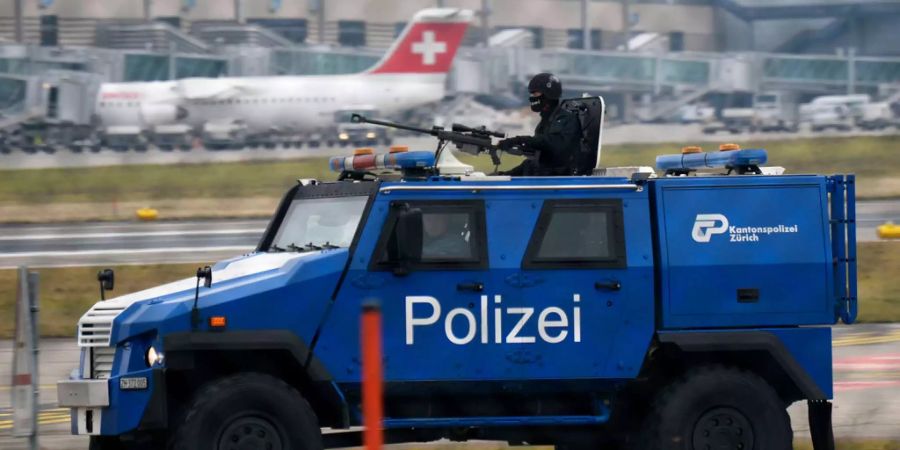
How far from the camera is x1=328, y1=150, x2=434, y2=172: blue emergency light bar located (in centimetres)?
917

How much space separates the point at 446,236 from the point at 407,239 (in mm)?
425

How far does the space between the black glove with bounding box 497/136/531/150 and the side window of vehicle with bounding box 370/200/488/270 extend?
0.94 metres

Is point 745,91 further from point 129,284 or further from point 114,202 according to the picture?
point 129,284

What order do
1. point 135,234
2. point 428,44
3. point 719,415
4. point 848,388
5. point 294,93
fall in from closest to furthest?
point 719,415, point 848,388, point 135,234, point 294,93, point 428,44

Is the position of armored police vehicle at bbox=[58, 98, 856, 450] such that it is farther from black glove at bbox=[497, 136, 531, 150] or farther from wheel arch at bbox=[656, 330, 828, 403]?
black glove at bbox=[497, 136, 531, 150]

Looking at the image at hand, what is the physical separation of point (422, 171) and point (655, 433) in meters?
2.25

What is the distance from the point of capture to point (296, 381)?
9.02 metres

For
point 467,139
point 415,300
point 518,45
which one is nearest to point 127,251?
point 467,139

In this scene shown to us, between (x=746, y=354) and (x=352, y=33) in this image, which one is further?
(x=352, y=33)

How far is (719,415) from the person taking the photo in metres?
9.12

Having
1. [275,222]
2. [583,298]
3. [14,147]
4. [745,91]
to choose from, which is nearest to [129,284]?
[275,222]

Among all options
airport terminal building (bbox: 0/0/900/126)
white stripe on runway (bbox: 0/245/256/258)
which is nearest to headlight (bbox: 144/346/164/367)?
white stripe on runway (bbox: 0/245/256/258)

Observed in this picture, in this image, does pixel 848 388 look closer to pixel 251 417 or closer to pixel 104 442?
pixel 251 417

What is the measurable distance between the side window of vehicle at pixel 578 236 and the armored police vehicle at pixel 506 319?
0.05ft
